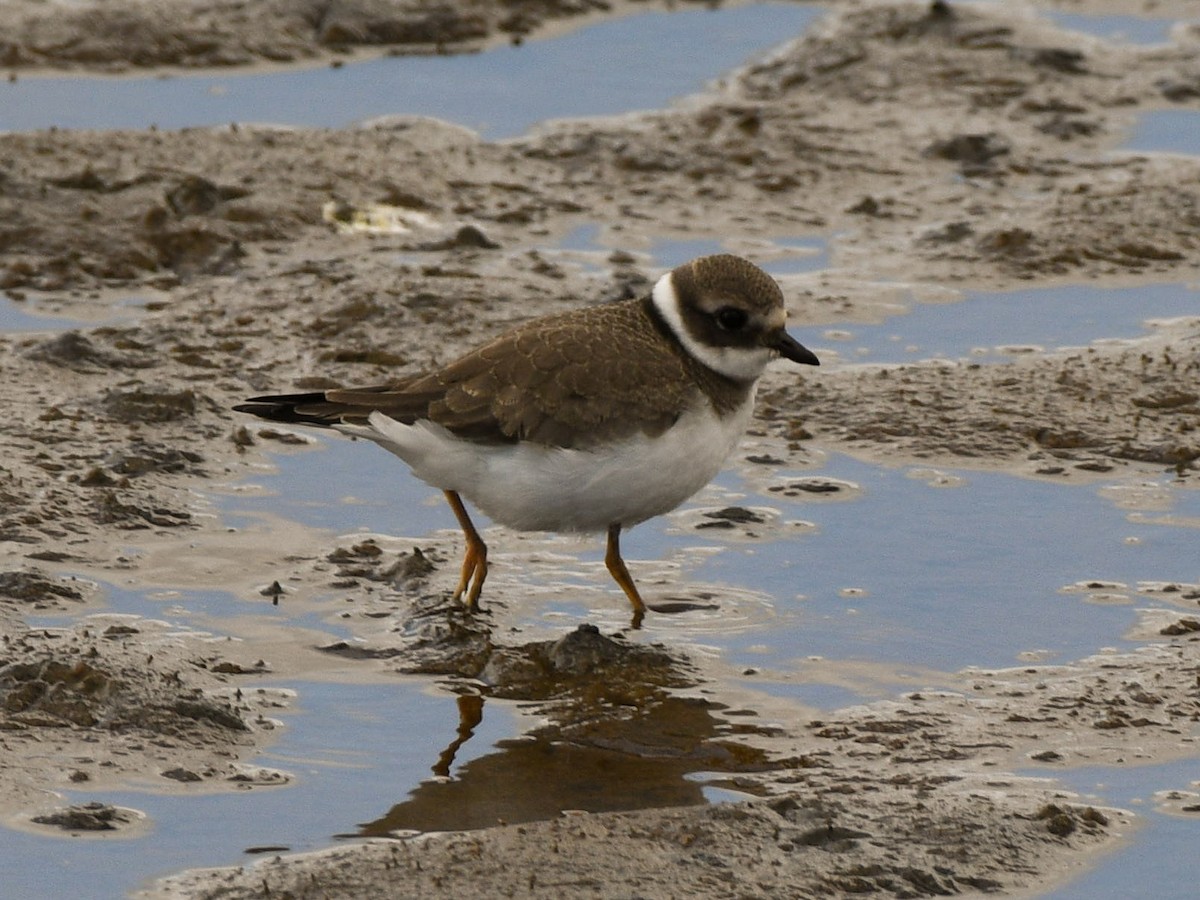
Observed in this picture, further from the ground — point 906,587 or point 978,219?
point 978,219

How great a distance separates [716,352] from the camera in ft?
24.1

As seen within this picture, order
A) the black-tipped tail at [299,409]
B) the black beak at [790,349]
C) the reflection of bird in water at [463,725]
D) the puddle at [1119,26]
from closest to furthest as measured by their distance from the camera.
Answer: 1. the reflection of bird in water at [463,725]
2. the black-tipped tail at [299,409]
3. the black beak at [790,349]
4. the puddle at [1119,26]

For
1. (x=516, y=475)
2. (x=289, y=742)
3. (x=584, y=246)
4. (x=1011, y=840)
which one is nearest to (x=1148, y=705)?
(x=1011, y=840)

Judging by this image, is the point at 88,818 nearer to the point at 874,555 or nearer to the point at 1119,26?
the point at 874,555

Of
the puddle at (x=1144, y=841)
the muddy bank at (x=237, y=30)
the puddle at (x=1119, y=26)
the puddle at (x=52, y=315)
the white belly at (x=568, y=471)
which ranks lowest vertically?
the puddle at (x=1144, y=841)

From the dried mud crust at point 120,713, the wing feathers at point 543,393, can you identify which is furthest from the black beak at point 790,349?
A: the dried mud crust at point 120,713

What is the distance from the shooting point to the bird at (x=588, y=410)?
6.91 meters

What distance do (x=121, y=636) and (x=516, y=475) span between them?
151 cm

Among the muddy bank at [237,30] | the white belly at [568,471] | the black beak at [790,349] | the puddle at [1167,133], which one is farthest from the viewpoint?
the muddy bank at [237,30]

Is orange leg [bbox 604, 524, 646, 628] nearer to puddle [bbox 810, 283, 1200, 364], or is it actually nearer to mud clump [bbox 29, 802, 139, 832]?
mud clump [bbox 29, 802, 139, 832]

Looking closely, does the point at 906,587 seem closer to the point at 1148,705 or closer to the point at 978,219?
the point at 1148,705

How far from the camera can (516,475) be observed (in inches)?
273

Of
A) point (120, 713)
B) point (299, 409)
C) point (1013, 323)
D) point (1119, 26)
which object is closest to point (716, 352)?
point (299, 409)

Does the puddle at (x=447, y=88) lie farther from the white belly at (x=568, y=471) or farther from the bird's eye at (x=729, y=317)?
the white belly at (x=568, y=471)
